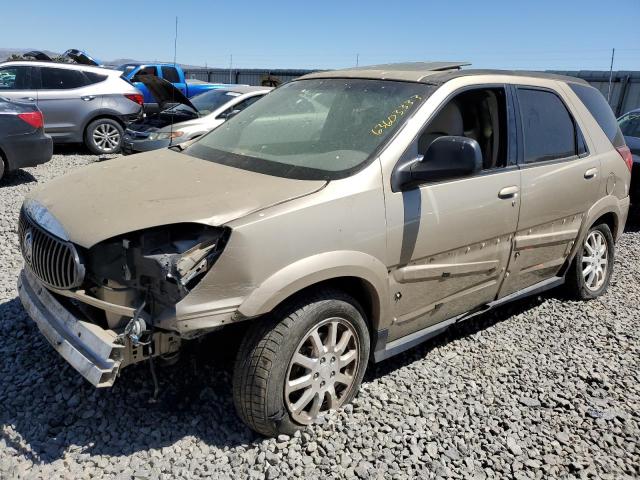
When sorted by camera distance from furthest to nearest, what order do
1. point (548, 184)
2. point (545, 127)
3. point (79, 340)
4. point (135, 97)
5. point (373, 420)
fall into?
point (135, 97) < point (545, 127) < point (548, 184) < point (373, 420) < point (79, 340)

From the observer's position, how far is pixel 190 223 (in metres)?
2.42

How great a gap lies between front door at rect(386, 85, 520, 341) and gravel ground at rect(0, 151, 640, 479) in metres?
0.42

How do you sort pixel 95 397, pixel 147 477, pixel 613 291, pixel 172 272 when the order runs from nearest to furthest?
pixel 172 272 < pixel 147 477 < pixel 95 397 < pixel 613 291

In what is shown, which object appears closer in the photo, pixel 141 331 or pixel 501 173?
pixel 141 331

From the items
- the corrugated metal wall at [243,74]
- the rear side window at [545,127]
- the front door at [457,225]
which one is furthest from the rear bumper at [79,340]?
the corrugated metal wall at [243,74]

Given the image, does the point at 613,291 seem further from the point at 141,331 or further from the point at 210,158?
the point at 141,331

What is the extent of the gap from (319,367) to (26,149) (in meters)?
6.67

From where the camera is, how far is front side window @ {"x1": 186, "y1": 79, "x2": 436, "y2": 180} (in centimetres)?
302

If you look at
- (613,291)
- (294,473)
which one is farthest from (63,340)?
(613,291)

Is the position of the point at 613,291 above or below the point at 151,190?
below

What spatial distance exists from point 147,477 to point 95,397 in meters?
0.71

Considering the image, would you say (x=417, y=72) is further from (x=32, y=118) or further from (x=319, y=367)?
(x=32, y=118)

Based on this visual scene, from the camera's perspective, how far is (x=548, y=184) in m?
3.85

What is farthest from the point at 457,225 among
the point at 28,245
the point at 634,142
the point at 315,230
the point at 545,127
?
the point at 634,142
